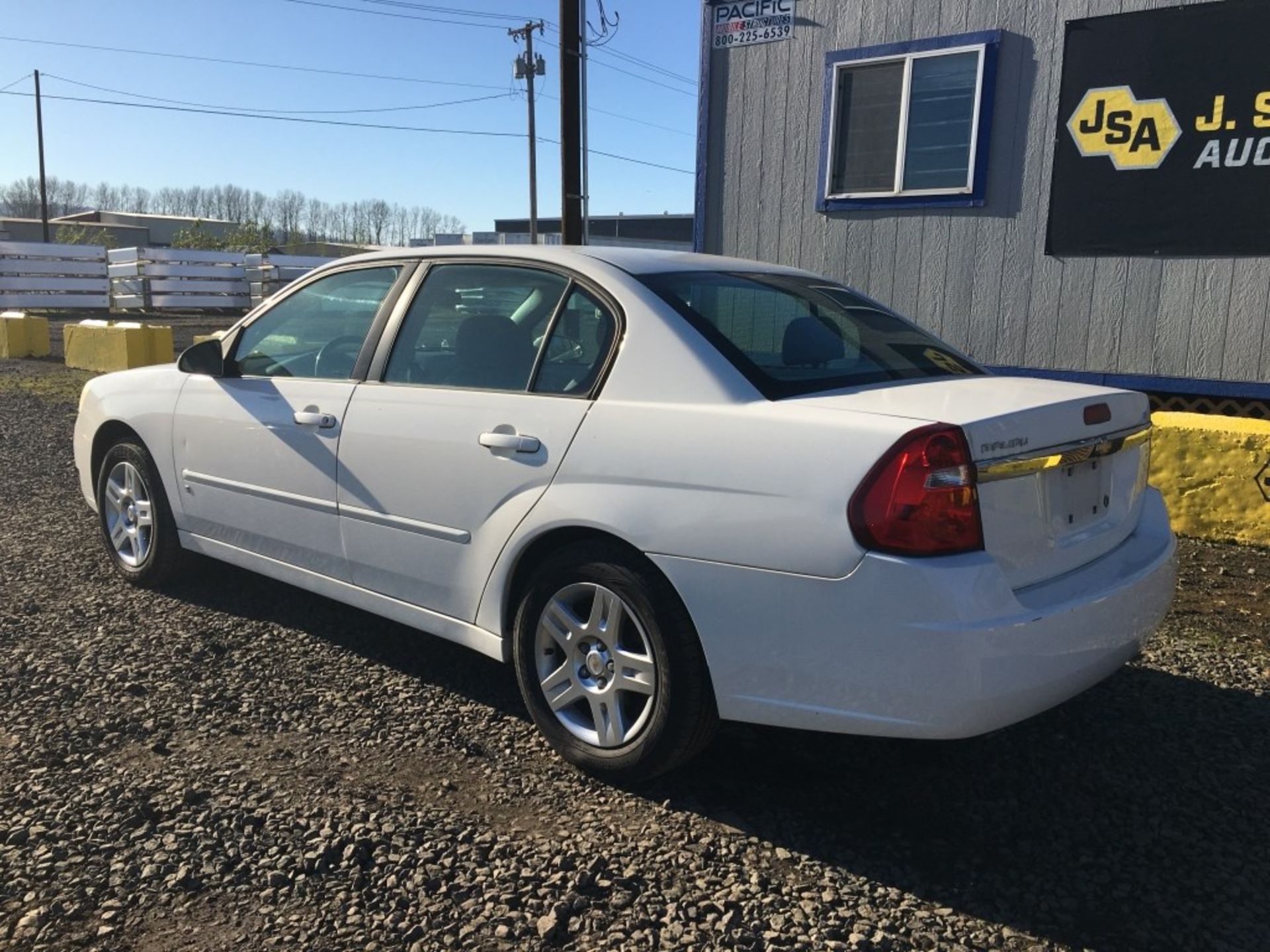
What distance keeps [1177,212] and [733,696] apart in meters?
6.15

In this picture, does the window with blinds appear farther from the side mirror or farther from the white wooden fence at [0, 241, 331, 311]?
the white wooden fence at [0, 241, 331, 311]

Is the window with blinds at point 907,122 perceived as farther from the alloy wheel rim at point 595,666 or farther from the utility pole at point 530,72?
the utility pole at point 530,72

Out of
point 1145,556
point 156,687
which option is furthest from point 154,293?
point 1145,556

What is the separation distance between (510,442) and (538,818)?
1.08 meters

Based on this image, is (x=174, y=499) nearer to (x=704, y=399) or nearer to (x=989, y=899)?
(x=704, y=399)

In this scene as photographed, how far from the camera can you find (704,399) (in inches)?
109

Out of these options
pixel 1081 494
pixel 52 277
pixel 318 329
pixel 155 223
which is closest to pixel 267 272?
pixel 52 277

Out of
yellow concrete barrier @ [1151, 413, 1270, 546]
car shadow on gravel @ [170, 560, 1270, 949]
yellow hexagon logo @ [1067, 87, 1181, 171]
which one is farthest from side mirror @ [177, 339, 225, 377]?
yellow hexagon logo @ [1067, 87, 1181, 171]

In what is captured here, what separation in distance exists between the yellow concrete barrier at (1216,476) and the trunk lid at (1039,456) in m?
2.80

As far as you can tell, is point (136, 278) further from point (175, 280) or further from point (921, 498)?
point (921, 498)

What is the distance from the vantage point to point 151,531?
454 centimetres

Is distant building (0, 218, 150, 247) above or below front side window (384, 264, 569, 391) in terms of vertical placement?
above

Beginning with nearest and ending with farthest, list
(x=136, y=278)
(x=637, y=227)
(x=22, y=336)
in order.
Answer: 1. (x=22, y=336)
2. (x=136, y=278)
3. (x=637, y=227)

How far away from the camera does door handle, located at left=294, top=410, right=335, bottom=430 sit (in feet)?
12.0
